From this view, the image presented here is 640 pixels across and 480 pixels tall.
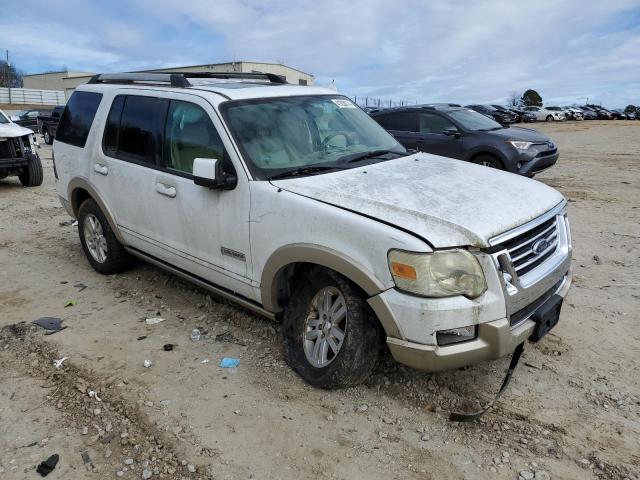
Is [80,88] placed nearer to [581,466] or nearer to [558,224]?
[558,224]

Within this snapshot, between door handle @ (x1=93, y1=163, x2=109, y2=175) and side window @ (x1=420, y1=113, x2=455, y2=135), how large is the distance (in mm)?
6935

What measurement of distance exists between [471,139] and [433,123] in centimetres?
85

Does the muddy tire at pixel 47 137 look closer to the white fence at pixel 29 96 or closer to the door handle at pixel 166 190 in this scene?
the door handle at pixel 166 190

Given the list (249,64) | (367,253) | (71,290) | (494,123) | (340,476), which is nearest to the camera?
(340,476)

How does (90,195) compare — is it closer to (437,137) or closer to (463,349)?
(463,349)

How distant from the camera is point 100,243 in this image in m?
5.25

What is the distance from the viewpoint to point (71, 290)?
5000 mm

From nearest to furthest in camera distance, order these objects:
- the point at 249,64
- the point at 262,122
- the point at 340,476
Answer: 1. the point at 340,476
2. the point at 262,122
3. the point at 249,64

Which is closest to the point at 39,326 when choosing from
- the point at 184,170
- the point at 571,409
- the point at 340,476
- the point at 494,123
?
the point at 184,170

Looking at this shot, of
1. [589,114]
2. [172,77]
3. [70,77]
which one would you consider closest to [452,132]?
[172,77]

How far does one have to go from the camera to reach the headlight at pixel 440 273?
2559mm

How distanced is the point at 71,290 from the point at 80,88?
2058mm

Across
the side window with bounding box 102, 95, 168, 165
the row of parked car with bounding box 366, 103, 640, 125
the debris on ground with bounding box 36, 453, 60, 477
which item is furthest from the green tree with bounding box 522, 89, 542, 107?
the debris on ground with bounding box 36, 453, 60, 477

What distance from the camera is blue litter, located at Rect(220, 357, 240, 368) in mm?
3553
